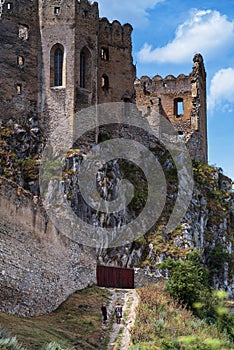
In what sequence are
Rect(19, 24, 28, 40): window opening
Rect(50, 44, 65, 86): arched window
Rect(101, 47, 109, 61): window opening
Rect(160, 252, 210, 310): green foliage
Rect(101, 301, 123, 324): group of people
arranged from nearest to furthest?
1. Rect(101, 301, 123, 324): group of people
2. Rect(160, 252, 210, 310): green foliage
3. Rect(50, 44, 65, 86): arched window
4. Rect(19, 24, 28, 40): window opening
5. Rect(101, 47, 109, 61): window opening

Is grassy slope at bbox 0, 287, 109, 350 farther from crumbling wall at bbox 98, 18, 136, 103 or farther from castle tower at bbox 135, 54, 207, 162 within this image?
castle tower at bbox 135, 54, 207, 162

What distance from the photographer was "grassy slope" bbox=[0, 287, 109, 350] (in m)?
22.6

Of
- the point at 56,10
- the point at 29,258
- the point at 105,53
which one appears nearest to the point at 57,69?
the point at 56,10

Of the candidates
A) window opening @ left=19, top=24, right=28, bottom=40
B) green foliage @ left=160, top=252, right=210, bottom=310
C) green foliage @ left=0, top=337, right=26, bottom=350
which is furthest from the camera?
window opening @ left=19, top=24, right=28, bottom=40

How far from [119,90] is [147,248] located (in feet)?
37.1

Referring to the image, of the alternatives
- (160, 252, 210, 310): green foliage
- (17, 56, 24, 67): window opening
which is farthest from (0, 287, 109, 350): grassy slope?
(17, 56, 24, 67): window opening

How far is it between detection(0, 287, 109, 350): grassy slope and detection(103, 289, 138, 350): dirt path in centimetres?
37

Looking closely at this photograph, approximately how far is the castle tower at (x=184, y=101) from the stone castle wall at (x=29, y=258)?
2593cm

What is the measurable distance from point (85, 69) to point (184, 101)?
11868 millimetres

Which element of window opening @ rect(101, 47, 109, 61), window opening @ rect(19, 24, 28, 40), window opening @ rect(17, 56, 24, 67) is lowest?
window opening @ rect(17, 56, 24, 67)

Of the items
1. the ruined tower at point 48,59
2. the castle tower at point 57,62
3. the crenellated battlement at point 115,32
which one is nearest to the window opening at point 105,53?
the crenellated battlement at point 115,32

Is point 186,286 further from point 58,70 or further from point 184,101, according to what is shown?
point 184,101

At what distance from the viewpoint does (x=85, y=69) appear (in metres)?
48.9

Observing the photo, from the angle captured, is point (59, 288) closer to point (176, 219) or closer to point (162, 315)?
point (162, 315)
